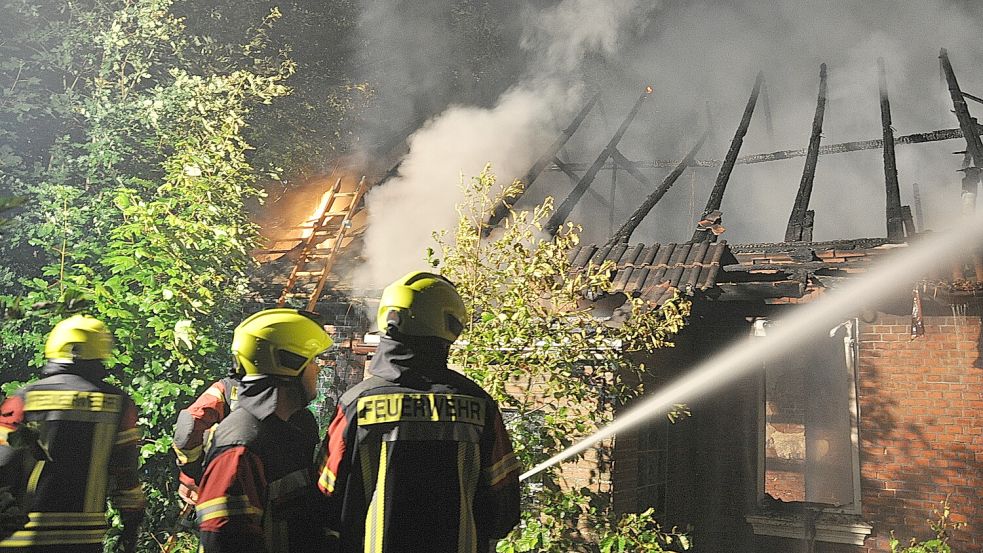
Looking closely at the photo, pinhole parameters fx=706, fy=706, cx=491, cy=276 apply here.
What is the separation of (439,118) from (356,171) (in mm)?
1751

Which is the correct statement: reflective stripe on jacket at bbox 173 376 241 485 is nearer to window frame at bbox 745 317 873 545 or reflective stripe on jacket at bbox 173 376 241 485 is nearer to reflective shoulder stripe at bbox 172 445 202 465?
reflective shoulder stripe at bbox 172 445 202 465

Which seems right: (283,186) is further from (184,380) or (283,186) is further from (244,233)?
(184,380)

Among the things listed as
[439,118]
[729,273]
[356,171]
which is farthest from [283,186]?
[729,273]

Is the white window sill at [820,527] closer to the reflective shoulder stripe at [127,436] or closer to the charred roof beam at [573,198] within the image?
the charred roof beam at [573,198]

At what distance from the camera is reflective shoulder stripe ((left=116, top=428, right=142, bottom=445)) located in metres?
3.58

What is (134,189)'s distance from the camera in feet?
22.9

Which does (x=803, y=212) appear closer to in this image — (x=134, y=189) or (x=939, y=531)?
(x=939, y=531)

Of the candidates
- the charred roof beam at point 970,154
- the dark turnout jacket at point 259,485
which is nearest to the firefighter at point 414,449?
the dark turnout jacket at point 259,485

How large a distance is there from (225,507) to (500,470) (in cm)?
95

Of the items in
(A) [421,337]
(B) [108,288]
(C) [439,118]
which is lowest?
(A) [421,337]

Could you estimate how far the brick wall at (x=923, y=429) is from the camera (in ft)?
21.9

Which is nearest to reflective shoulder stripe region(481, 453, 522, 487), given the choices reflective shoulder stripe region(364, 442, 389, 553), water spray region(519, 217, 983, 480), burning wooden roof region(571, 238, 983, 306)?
reflective shoulder stripe region(364, 442, 389, 553)

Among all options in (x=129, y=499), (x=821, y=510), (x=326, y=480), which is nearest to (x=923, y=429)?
(x=821, y=510)

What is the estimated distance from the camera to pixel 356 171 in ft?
34.8
